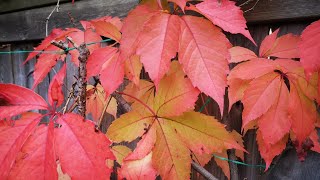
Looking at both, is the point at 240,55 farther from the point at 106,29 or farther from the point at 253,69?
the point at 106,29

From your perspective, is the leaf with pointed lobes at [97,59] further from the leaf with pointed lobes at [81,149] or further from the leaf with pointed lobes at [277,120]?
the leaf with pointed lobes at [277,120]

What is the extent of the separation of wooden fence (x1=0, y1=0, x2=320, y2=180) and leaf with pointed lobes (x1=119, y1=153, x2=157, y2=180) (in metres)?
0.46

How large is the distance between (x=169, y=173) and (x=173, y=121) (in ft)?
0.41

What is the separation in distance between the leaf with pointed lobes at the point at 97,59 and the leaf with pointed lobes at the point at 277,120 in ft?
1.45

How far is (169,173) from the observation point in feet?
2.14

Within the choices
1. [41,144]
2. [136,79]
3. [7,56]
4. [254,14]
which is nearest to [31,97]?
[41,144]

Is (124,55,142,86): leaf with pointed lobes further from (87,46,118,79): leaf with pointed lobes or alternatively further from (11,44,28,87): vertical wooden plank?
(11,44,28,87): vertical wooden plank

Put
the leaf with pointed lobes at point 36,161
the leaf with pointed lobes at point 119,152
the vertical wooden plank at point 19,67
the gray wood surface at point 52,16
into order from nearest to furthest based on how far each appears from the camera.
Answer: the leaf with pointed lobes at point 36,161
the leaf with pointed lobes at point 119,152
the gray wood surface at point 52,16
the vertical wooden plank at point 19,67

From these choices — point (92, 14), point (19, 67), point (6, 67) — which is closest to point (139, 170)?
point (92, 14)

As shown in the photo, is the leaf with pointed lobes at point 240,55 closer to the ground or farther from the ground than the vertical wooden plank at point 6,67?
farther from the ground

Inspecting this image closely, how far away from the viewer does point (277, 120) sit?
694 millimetres

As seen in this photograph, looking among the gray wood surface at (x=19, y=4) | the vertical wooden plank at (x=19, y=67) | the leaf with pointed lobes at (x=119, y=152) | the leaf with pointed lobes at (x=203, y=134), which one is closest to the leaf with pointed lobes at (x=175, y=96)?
the leaf with pointed lobes at (x=203, y=134)

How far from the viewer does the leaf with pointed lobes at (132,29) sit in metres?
0.57

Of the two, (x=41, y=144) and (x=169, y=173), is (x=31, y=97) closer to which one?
(x=41, y=144)
